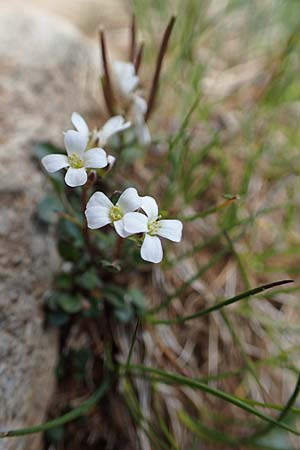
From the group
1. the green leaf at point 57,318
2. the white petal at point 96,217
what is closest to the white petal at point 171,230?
the white petal at point 96,217

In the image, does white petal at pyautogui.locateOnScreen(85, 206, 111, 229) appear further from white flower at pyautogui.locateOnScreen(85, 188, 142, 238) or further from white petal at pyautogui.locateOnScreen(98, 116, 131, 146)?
white petal at pyautogui.locateOnScreen(98, 116, 131, 146)

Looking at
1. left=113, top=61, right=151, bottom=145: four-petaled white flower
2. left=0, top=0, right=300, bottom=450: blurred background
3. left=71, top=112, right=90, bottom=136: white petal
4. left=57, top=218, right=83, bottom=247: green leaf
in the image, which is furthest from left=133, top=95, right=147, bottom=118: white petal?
left=57, top=218, right=83, bottom=247: green leaf

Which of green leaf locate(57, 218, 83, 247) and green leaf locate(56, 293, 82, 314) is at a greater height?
green leaf locate(57, 218, 83, 247)

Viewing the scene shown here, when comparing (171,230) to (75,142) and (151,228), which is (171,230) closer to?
(151,228)

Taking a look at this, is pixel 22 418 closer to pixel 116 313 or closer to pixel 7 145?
pixel 116 313

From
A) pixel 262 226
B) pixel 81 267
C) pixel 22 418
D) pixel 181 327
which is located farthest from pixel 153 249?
pixel 262 226
